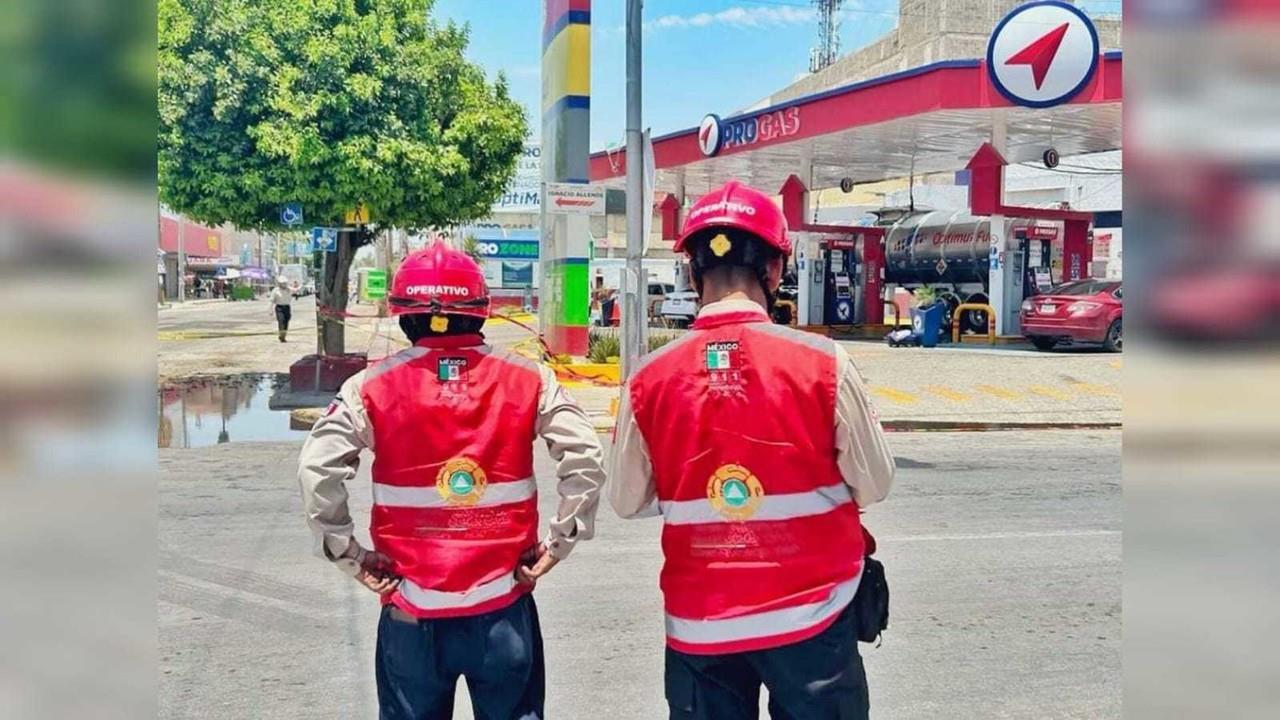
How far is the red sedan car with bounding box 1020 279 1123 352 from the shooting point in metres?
19.4

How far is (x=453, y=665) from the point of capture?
2719mm

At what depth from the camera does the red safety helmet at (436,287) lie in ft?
9.16

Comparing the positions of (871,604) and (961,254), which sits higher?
(961,254)

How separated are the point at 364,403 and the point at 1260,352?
2042 millimetres

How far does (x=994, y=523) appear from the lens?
7.57 metres

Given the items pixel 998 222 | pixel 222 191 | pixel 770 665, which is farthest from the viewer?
pixel 998 222

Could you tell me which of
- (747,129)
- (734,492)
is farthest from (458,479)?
(747,129)

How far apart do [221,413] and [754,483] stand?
12.9 metres

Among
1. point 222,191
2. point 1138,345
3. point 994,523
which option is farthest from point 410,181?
point 1138,345

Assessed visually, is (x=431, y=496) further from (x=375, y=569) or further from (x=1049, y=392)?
(x=1049, y=392)

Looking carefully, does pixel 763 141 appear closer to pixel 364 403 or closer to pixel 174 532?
pixel 174 532

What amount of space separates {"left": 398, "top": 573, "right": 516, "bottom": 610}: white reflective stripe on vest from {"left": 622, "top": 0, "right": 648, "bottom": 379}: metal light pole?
32.5 feet

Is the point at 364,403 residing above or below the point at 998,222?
below

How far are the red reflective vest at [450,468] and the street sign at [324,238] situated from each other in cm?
1296
